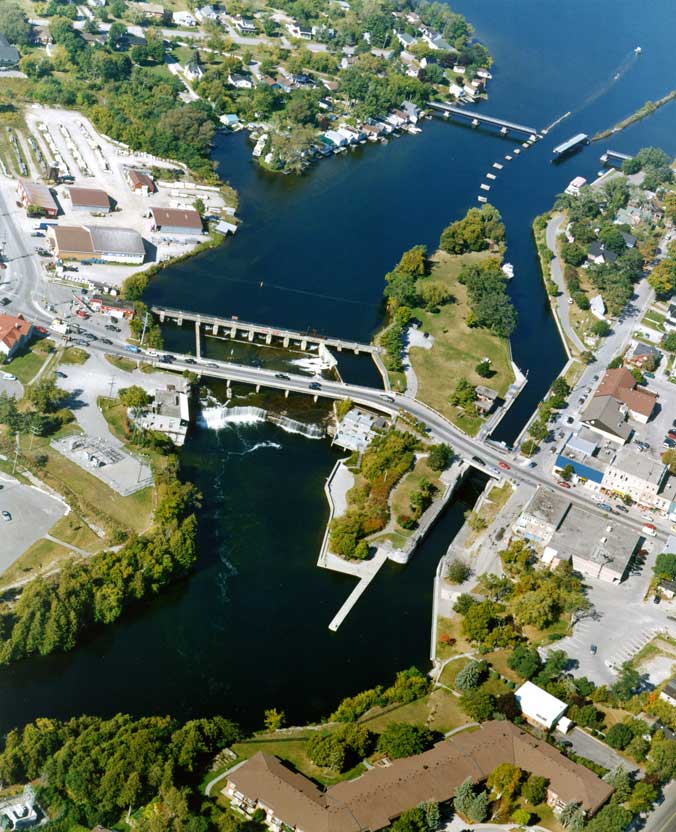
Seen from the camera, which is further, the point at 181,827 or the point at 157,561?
the point at 157,561

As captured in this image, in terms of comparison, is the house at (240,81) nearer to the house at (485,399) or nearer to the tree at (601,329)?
the tree at (601,329)

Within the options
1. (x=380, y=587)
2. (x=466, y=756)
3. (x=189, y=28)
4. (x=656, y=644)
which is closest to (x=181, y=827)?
(x=466, y=756)

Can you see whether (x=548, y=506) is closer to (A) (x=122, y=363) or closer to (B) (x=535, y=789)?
(B) (x=535, y=789)

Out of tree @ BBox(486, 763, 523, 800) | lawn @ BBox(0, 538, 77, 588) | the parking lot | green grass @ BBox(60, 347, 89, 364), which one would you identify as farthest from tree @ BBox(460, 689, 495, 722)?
green grass @ BBox(60, 347, 89, 364)

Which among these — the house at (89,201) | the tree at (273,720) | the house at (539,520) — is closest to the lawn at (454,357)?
the house at (539,520)

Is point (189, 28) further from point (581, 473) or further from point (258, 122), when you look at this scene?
point (581, 473)

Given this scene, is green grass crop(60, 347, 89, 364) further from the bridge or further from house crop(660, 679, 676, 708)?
the bridge
